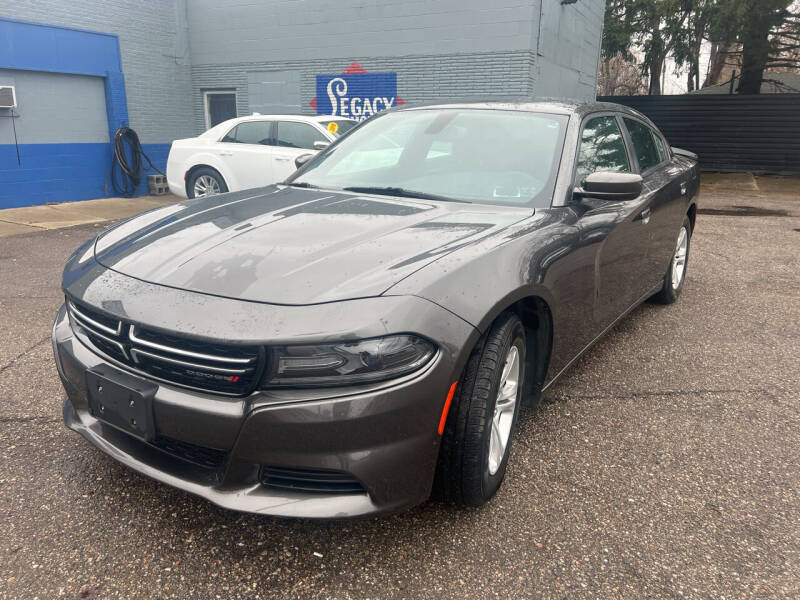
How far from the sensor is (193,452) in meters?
2.00

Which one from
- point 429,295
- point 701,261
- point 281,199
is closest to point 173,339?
point 429,295

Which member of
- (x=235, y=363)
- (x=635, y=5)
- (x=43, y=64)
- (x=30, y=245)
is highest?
(x=635, y=5)

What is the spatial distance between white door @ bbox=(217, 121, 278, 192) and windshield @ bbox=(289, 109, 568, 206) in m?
5.53

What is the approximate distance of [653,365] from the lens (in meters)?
3.89

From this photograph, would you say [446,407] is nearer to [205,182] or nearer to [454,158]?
[454,158]

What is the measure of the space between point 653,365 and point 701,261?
141 inches

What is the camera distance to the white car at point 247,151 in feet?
29.1

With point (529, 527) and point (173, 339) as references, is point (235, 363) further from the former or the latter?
point (529, 527)

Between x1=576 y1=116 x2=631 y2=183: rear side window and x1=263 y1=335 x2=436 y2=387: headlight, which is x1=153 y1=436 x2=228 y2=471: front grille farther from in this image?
x1=576 y1=116 x2=631 y2=183: rear side window

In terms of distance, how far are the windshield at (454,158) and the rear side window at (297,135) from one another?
5.26m

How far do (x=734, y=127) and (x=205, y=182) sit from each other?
47.4 ft

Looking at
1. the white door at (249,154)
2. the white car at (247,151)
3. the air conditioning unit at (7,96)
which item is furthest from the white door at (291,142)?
the air conditioning unit at (7,96)

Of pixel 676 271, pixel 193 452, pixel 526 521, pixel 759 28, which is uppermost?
pixel 759 28

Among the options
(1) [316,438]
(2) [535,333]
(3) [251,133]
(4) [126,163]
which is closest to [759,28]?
(3) [251,133]
